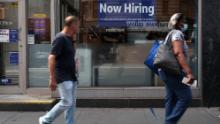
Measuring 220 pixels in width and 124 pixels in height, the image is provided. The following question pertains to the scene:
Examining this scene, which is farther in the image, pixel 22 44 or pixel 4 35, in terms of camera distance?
pixel 4 35

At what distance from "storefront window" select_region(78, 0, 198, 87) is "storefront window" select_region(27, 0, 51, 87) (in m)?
0.75

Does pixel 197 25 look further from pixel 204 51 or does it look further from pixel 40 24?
pixel 40 24

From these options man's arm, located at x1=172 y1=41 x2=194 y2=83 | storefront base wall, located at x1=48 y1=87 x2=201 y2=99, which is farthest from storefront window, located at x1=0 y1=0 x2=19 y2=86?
man's arm, located at x1=172 y1=41 x2=194 y2=83

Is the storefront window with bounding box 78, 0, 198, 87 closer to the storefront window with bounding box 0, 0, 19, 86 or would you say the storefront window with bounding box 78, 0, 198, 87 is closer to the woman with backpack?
the storefront window with bounding box 0, 0, 19, 86

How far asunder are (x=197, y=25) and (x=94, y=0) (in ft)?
6.88

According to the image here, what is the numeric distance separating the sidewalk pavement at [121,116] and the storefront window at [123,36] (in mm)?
779

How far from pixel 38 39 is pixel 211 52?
3.50 m

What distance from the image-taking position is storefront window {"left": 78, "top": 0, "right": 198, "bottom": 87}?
10.4 metres

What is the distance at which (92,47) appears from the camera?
10555mm

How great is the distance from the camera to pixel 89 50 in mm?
10562

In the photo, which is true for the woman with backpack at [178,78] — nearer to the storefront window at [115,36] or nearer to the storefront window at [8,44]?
the storefront window at [115,36]

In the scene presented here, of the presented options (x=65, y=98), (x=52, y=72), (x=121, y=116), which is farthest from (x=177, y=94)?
(x=121, y=116)

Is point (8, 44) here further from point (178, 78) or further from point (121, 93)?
point (178, 78)

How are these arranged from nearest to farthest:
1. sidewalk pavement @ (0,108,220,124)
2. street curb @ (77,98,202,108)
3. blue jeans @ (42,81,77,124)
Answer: blue jeans @ (42,81,77,124) → sidewalk pavement @ (0,108,220,124) → street curb @ (77,98,202,108)
